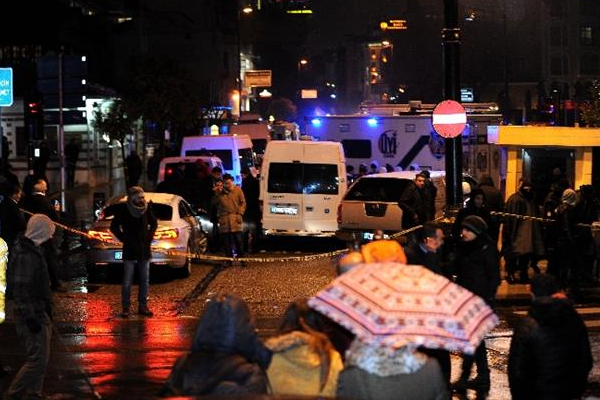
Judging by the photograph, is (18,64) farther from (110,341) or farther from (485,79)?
(485,79)

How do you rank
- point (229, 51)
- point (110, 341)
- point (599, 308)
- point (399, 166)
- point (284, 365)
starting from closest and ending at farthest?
point (284, 365) < point (110, 341) < point (599, 308) < point (399, 166) < point (229, 51)

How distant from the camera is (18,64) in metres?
44.1

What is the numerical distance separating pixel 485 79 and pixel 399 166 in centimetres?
4578

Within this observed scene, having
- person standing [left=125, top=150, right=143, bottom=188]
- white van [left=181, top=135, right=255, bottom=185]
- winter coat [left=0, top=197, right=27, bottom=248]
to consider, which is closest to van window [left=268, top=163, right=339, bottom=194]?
winter coat [left=0, top=197, right=27, bottom=248]

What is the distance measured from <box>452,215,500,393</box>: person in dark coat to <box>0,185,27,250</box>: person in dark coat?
312 inches

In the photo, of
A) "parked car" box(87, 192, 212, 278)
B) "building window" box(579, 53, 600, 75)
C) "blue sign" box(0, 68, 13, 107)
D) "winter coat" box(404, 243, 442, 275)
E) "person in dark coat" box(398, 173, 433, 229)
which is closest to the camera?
"winter coat" box(404, 243, 442, 275)

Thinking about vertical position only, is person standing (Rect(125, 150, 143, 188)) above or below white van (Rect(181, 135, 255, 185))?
below

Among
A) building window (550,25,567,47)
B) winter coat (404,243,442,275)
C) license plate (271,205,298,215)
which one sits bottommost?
license plate (271,205,298,215)

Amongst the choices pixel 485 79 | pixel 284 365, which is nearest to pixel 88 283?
pixel 284 365

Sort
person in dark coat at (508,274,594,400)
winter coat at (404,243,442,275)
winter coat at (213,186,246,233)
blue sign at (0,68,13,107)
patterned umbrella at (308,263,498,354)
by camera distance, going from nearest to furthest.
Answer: patterned umbrella at (308,263,498,354) → person in dark coat at (508,274,594,400) → winter coat at (404,243,442,275) → winter coat at (213,186,246,233) → blue sign at (0,68,13,107)

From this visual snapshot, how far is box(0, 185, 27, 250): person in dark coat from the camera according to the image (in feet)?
53.9

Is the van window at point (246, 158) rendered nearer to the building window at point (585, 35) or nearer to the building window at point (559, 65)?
the building window at point (559, 65)

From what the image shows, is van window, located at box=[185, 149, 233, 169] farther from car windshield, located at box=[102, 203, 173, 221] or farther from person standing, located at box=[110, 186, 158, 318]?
person standing, located at box=[110, 186, 158, 318]

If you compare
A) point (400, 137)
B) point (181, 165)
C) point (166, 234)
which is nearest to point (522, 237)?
point (166, 234)
